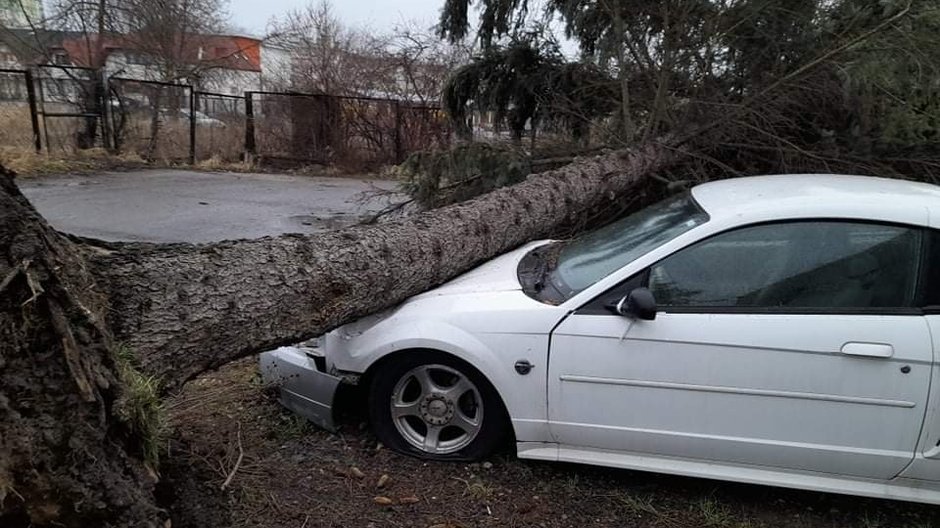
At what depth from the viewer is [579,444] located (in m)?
2.96

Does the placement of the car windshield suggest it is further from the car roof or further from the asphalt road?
the asphalt road

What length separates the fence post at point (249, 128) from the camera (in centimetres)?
1708

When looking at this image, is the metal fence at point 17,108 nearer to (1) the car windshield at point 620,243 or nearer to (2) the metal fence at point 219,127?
(2) the metal fence at point 219,127

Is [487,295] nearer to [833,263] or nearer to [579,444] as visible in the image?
[579,444]

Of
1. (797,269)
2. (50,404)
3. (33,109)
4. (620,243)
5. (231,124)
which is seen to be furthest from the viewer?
(231,124)

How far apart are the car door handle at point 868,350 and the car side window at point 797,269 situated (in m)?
0.17

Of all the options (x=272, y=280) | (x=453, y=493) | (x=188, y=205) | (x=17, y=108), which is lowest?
(x=453, y=493)

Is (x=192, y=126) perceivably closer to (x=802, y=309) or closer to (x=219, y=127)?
(x=219, y=127)

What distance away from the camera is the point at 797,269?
282cm

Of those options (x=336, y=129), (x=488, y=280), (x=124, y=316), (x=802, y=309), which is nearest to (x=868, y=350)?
(x=802, y=309)

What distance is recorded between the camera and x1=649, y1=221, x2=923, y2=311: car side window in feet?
8.96

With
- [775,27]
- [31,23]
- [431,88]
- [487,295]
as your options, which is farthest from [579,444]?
[31,23]

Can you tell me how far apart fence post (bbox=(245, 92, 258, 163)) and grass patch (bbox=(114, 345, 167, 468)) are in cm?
1608

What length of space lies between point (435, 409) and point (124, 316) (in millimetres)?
1500
